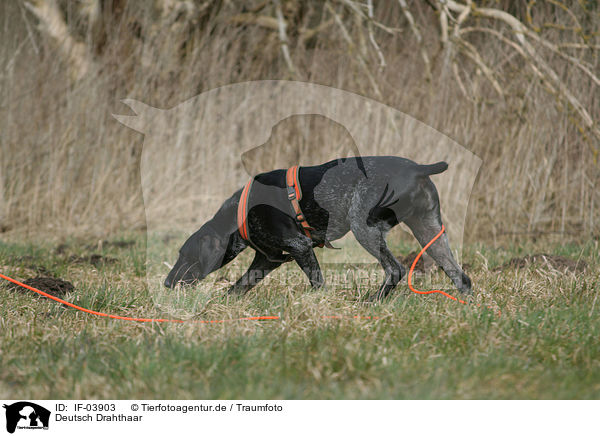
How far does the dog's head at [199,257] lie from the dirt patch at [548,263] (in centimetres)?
228

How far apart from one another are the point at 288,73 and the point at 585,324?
567 centimetres

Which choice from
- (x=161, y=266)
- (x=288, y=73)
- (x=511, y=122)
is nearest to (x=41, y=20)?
(x=288, y=73)

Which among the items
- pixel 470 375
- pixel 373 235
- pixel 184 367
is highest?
pixel 373 235

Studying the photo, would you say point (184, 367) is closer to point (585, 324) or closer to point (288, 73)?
point (585, 324)

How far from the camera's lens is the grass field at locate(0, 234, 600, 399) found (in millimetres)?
2242

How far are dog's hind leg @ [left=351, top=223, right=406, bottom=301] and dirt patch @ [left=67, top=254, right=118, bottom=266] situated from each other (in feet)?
8.46

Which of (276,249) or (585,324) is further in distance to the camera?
(276,249)

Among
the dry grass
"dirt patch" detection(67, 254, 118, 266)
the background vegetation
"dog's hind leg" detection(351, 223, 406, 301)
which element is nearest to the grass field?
the background vegetation

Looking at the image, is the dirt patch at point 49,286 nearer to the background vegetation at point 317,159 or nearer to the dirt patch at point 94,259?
the background vegetation at point 317,159

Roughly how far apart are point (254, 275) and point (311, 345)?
138 centimetres

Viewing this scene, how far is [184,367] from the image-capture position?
239 cm

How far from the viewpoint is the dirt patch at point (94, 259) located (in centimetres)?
497

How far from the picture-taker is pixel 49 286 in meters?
3.88
